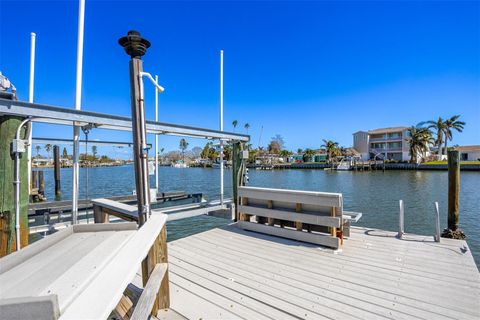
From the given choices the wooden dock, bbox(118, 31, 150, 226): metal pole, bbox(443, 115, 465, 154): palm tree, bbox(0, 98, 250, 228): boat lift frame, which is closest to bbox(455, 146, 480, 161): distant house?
bbox(443, 115, 465, 154): palm tree

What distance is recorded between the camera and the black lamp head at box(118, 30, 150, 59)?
9.46 ft

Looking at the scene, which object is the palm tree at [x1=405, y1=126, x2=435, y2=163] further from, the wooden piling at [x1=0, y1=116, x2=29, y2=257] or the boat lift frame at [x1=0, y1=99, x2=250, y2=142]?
the wooden piling at [x1=0, y1=116, x2=29, y2=257]

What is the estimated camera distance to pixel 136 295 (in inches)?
85.3

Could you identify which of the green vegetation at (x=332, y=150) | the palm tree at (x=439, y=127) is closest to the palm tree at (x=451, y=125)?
the palm tree at (x=439, y=127)

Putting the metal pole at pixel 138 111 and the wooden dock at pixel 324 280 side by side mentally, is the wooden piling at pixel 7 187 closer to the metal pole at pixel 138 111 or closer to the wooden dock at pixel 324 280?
the metal pole at pixel 138 111

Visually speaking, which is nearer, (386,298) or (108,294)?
(108,294)

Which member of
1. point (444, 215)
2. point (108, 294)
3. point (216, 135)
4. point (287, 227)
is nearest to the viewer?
point (108, 294)

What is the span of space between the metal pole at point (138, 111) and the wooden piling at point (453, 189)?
6731 millimetres

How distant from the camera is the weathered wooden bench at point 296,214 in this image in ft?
13.4

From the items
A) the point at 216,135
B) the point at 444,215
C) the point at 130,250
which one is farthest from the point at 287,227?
the point at 444,215

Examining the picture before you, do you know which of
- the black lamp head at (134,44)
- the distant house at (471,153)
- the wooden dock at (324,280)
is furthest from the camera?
the distant house at (471,153)

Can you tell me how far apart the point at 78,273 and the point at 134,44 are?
9.05 feet

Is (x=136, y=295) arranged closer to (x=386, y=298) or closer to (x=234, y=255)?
(x=234, y=255)

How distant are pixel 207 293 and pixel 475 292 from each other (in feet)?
10.1
